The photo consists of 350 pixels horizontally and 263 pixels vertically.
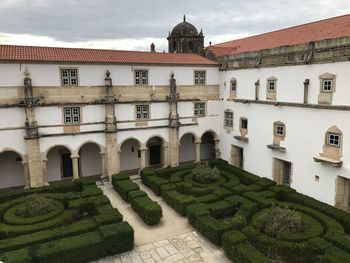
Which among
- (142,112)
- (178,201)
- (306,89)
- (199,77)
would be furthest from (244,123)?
(178,201)

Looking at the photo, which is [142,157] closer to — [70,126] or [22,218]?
[70,126]

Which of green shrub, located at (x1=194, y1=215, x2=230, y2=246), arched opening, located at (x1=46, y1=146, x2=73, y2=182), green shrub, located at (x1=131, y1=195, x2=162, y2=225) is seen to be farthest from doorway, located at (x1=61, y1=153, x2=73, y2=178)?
green shrub, located at (x1=194, y1=215, x2=230, y2=246)

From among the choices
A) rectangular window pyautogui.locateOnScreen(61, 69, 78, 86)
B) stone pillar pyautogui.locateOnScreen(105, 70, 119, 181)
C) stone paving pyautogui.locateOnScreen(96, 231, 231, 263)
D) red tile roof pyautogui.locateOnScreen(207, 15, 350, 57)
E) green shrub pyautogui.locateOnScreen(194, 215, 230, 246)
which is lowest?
stone paving pyautogui.locateOnScreen(96, 231, 231, 263)

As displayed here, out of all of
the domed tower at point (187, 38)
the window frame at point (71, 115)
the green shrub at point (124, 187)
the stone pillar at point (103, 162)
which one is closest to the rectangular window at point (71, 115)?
the window frame at point (71, 115)

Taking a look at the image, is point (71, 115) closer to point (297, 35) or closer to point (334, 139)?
point (334, 139)

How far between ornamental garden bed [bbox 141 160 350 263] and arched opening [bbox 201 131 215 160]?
7.92 metres

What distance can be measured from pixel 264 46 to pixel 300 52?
5.92 meters

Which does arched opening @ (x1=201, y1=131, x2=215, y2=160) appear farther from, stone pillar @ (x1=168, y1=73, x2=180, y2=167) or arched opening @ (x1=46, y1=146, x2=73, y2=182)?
arched opening @ (x1=46, y1=146, x2=73, y2=182)

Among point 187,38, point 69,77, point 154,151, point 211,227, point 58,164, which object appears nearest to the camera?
point 211,227

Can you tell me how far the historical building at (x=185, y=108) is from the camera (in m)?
18.3

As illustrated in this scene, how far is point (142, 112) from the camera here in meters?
25.8

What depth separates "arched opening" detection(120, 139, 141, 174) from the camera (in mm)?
27875

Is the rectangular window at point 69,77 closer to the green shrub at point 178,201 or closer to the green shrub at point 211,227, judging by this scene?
the green shrub at point 178,201

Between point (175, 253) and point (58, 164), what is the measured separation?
15.3 metres
